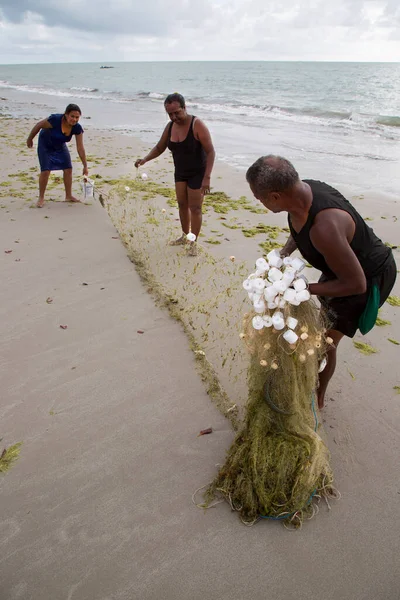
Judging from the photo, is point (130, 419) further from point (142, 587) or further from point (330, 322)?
point (330, 322)

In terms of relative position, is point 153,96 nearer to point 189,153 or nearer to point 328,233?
point 189,153

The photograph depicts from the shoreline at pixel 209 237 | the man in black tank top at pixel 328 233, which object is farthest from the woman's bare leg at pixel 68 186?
the man in black tank top at pixel 328 233

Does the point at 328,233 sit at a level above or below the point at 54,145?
above

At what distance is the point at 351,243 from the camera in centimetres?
228

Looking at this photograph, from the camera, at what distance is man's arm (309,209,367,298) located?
6.87 feet

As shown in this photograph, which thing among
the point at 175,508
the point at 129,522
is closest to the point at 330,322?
the point at 175,508

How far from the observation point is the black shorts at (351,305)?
2438 millimetres

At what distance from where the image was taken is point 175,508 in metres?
2.32

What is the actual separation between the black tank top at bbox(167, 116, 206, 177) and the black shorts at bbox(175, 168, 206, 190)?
0.08 feet

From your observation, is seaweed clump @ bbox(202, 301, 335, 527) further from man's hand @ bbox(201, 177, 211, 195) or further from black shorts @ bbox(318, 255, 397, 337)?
man's hand @ bbox(201, 177, 211, 195)

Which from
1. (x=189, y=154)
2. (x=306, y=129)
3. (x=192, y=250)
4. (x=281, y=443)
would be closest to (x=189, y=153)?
(x=189, y=154)

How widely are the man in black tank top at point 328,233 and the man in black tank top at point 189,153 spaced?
8.96 ft

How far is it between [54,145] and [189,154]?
2913mm

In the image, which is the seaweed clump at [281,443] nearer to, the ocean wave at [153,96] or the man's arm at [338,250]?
the man's arm at [338,250]
